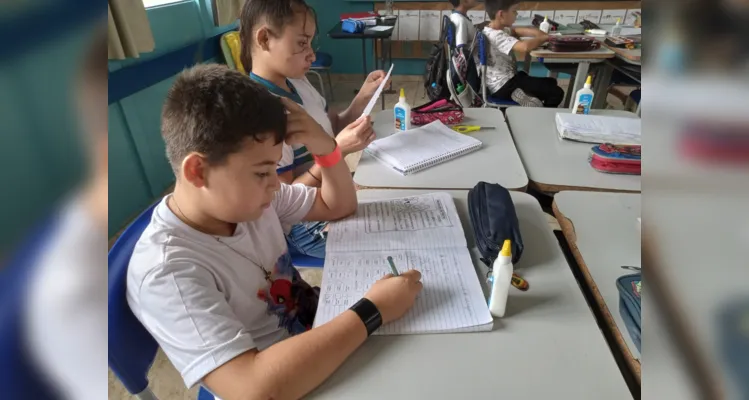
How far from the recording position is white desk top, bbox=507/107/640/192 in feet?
4.10

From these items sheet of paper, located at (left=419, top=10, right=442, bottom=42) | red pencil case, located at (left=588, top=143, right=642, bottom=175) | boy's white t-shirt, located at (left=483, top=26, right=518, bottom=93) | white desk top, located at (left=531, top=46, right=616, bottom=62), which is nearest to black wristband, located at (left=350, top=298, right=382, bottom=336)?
red pencil case, located at (left=588, top=143, right=642, bottom=175)

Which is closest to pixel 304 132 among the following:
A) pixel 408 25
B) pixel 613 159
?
pixel 613 159

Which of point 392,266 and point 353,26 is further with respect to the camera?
point 353,26

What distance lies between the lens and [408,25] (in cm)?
482

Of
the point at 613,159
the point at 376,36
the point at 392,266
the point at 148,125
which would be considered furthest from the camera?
the point at 376,36

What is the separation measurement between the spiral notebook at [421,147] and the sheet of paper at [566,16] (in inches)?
154

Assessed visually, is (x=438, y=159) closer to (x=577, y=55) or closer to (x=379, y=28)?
(x=577, y=55)

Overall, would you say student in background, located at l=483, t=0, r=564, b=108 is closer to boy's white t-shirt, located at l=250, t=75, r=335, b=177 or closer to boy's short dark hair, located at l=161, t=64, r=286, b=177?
boy's white t-shirt, located at l=250, t=75, r=335, b=177

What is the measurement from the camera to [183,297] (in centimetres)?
68

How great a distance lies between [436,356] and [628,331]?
333mm

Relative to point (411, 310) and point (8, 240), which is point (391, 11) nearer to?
point (411, 310)

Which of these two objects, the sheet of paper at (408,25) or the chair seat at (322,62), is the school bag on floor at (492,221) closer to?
the chair seat at (322,62)

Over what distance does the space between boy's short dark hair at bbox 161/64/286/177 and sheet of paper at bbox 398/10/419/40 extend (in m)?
4.34

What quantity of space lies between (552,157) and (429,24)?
3.82 meters
